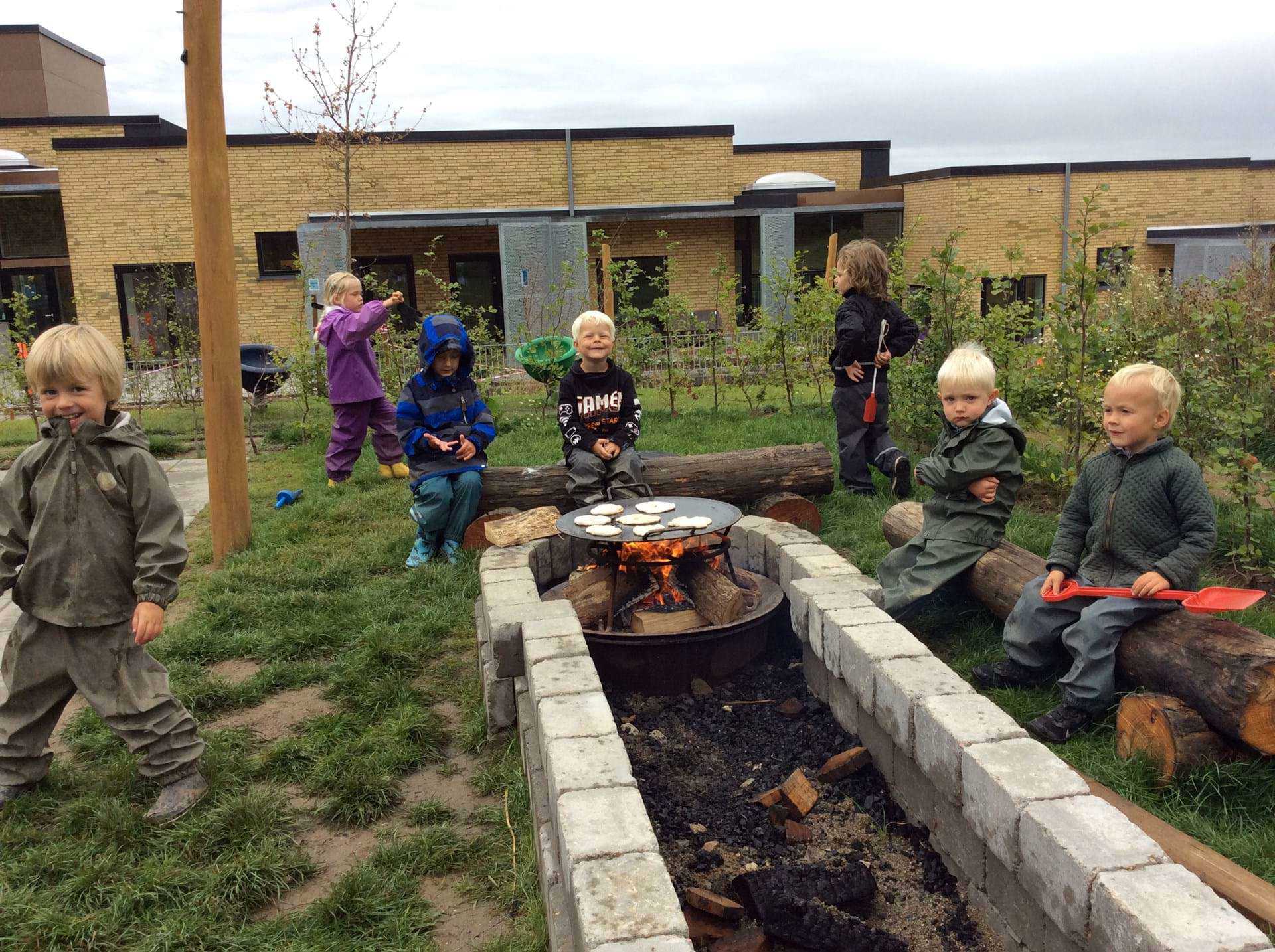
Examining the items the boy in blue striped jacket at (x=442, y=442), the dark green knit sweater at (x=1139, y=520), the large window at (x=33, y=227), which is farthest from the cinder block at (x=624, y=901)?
the large window at (x=33, y=227)

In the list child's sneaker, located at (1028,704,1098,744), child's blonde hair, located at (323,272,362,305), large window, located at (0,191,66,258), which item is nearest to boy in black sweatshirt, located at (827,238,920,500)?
child's sneaker, located at (1028,704,1098,744)

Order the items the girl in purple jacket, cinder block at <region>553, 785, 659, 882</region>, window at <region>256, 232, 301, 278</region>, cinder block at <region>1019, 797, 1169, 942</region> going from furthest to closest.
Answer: window at <region>256, 232, 301, 278</region>, the girl in purple jacket, cinder block at <region>553, 785, 659, 882</region>, cinder block at <region>1019, 797, 1169, 942</region>

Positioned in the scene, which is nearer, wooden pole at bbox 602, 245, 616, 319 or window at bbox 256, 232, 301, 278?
wooden pole at bbox 602, 245, 616, 319

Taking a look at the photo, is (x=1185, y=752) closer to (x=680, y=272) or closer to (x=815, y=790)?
(x=815, y=790)

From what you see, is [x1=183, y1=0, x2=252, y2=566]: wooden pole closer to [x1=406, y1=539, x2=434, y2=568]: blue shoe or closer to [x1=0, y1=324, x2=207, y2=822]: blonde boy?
[x1=406, y1=539, x2=434, y2=568]: blue shoe

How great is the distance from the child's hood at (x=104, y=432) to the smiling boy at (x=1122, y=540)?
344cm

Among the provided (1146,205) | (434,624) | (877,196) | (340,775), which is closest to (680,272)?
(877,196)

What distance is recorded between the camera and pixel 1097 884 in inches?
87.7

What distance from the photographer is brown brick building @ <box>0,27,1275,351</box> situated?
861 inches

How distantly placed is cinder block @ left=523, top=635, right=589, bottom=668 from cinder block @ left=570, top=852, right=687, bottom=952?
1.26 metres

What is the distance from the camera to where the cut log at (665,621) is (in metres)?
4.59

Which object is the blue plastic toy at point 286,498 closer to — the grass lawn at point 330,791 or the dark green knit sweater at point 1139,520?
the grass lawn at point 330,791

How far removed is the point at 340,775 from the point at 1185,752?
299cm

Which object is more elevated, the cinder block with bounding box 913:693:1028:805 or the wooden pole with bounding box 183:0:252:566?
the wooden pole with bounding box 183:0:252:566
